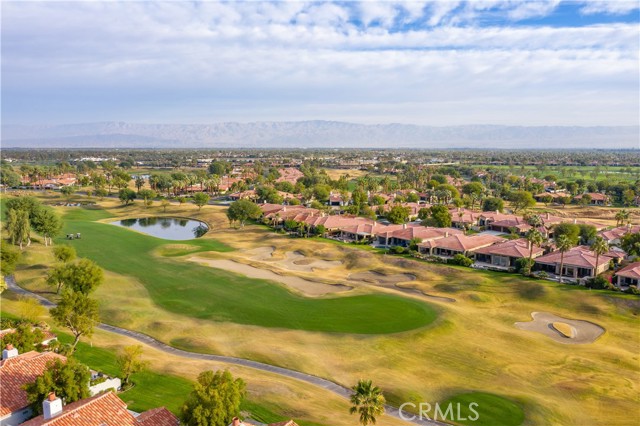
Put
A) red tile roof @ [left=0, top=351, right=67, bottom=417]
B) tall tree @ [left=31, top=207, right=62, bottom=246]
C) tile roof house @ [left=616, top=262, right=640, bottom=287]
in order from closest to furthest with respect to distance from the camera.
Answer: red tile roof @ [left=0, top=351, right=67, bottom=417]
tile roof house @ [left=616, top=262, right=640, bottom=287]
tall tree @ [left=31, top=207, right=62, bottom=246]

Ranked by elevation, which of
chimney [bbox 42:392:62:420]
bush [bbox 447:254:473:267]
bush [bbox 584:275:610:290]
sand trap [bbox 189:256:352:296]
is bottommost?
sand trap [bbox 189:256:352:296]

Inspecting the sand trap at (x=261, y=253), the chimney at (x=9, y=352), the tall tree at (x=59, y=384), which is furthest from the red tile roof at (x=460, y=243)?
the chimney at (x=9, y=352)

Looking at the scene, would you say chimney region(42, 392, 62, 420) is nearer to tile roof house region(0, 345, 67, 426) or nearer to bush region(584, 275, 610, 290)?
tile roof house region(0, 345, 67, 426)

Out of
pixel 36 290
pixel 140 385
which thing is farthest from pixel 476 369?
pixel 36 290

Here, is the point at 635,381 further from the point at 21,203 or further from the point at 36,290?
the point at 21,203

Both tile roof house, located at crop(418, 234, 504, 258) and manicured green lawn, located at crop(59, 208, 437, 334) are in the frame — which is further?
tile roof house, located at crop(418, 234, 504, 258)

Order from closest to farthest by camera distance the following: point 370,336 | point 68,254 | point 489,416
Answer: point 489,416 → point 370,336 → point 68,254

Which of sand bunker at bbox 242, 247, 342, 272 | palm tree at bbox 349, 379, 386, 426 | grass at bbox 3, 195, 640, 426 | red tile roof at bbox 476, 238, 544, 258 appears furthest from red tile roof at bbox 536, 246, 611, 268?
palm tree at bbox 349, 379, 386, 426
